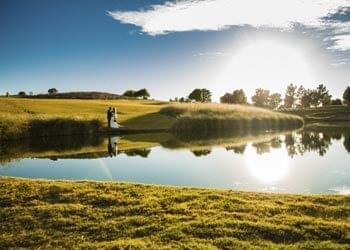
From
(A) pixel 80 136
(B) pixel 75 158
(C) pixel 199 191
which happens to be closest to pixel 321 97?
(A) pixel 80 136

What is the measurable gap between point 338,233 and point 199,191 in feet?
19.9

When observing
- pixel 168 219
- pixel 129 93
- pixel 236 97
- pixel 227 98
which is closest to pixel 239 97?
pixel 236 97

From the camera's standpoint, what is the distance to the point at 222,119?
5919cm

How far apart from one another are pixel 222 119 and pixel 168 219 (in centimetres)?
4739

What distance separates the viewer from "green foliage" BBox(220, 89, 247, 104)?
168100mm

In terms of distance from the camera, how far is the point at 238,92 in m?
174

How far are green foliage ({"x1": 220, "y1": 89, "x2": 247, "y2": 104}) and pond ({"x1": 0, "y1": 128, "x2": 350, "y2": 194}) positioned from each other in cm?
12891

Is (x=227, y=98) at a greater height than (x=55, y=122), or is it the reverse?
(x=227, y=98)

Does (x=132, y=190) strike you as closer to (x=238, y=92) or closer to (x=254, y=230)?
(x=254, y=230)

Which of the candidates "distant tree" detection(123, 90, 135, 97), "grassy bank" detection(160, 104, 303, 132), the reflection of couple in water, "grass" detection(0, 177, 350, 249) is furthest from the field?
"distant tree" detection(123, 90, 135, 97)

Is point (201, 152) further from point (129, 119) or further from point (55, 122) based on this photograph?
point (129, 119)

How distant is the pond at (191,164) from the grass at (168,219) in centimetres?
491

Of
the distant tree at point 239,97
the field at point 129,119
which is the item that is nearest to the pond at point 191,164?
the field at point 129,119

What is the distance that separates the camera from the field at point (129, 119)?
46219 mm
